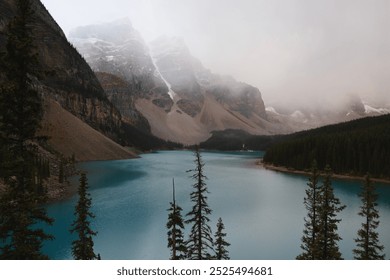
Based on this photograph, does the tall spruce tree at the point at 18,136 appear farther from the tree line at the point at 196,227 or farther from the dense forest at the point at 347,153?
the dense forest at the point at 347,153

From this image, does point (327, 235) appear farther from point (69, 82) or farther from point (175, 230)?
point (69, 82)

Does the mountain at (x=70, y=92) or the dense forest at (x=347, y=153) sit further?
the mountain at (x=70, y=92)

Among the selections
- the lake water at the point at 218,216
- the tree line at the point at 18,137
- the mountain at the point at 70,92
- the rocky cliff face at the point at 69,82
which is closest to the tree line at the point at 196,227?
the tree line at the point at 18,137

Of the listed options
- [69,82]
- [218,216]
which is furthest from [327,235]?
[69,82]

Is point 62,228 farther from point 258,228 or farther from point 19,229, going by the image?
point 19,229

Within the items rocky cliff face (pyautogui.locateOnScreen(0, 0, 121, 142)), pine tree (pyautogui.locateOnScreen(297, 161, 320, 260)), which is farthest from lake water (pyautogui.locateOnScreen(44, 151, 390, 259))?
rocky cliff face (pyautogui.locateOnScreen(0, 0, 121, 142))

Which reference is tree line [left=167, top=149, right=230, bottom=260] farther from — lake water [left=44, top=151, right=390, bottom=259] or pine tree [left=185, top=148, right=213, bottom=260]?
lake water [left=44, top=151, right=390, bottom=259]
